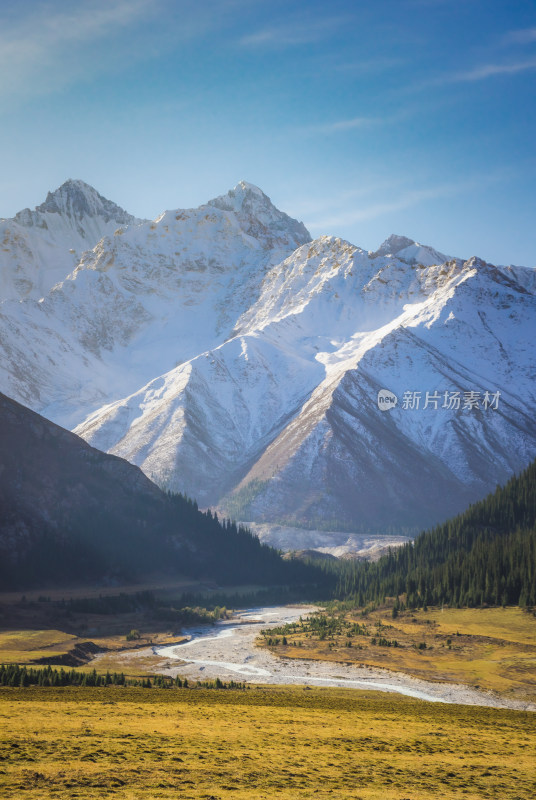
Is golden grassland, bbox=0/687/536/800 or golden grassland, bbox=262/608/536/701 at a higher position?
golden grassland, bbox=0/687/536/800

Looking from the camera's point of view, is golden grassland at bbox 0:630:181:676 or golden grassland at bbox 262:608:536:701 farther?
golden grassland at bbox 0:630:181:676

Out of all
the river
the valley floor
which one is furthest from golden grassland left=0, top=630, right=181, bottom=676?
the river

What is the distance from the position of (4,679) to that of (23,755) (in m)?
43.9

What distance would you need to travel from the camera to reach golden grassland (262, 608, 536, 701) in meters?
112

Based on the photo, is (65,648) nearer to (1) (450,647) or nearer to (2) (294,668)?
(2) (294,668)

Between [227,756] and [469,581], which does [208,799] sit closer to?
[227,756]

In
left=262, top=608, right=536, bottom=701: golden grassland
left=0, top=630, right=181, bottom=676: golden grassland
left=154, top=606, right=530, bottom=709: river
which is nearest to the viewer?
left=154, top=606, right=530, bottom=709: river

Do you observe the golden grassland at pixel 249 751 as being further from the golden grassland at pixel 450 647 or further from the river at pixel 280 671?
the golden grassland at pixel 450 647

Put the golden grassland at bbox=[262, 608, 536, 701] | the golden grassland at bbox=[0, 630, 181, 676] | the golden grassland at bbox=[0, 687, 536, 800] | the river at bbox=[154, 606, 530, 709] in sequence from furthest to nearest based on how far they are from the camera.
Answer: the golden grassland at bbox=[0, 630, 181, 676], the golden grassland at bbox=[262, 608, 536, 701], the river at bbox=[154, 606, 530, 709], the golden grassland at bbox=[0, 687, 536, 800]

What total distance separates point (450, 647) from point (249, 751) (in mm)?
89266

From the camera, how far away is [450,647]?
132 m

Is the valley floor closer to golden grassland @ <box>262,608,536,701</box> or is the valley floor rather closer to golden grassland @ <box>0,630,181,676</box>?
golden grassland @ <box>0,630,181,676</box>

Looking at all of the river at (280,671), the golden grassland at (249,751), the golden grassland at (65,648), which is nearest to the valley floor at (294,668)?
the river at (280,671)

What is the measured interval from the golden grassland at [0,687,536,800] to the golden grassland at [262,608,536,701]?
37419mm
